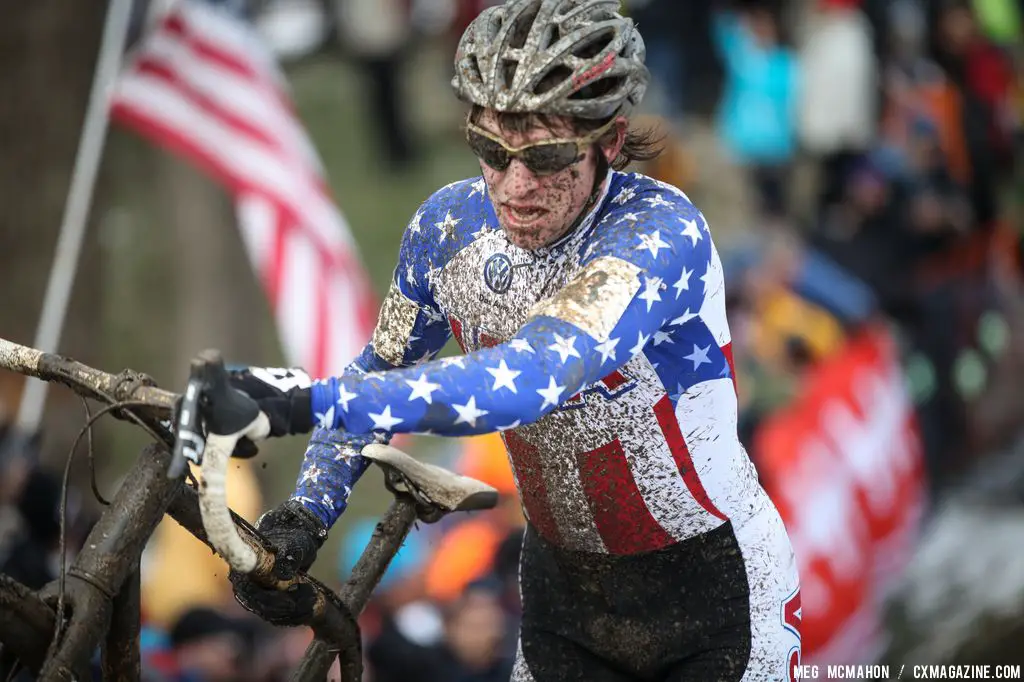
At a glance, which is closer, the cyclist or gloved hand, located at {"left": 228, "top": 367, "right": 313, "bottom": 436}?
gloved hand, located at {"left": 228, "top": 367, "right": 313, "bottom": 436}

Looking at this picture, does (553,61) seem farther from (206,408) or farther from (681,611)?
(681,611)

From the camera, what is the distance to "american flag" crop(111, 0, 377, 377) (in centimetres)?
827

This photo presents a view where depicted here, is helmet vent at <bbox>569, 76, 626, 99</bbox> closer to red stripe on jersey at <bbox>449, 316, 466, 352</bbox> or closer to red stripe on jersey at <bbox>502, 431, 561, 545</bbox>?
red stripe on jersey at <bbox>449, 316, 466, 352</bbox>

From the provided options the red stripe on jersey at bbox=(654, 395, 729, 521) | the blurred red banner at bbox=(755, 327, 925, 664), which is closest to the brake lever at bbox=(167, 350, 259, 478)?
the red stripe on jersey at bbox=(654, 395, 729, 521)

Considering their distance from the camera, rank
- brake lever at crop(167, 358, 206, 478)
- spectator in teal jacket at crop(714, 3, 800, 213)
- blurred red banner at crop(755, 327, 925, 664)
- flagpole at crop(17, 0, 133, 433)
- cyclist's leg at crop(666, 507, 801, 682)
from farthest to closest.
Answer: spectator in teal jacket at crop(714, 3, 800, 213)
blurred red banner at crop(755, 327, 925, 664)
flagpole at crop(17, 0, 133, 433)
cyclist's leg at crop(666, 507, 801, 682)
brake lever at crop(167, 358, 206, 478)

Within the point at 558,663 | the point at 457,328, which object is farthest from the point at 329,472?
the point at 558,663

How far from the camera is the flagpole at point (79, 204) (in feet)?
23.8

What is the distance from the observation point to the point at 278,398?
3162 millimetres

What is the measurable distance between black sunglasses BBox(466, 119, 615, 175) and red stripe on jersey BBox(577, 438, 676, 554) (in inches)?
26.7

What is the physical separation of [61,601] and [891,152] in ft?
32.5

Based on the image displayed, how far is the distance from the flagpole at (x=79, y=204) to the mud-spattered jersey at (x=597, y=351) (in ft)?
10.9

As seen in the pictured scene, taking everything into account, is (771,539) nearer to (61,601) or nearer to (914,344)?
(61,601)

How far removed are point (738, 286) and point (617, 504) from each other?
21.5ft

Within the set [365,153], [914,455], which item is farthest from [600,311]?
[365,153]
